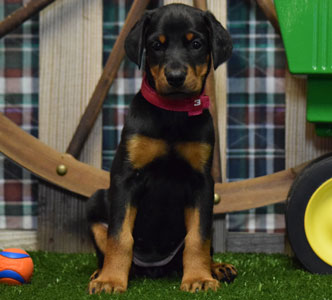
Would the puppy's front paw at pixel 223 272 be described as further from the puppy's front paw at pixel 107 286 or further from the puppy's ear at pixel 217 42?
the puppy's ear at pixel 217 42

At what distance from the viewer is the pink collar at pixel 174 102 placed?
2.40 metres

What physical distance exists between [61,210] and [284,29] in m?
1.40

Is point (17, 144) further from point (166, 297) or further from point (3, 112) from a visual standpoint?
point (166, 297)

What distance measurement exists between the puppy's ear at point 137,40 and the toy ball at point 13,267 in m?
0.86

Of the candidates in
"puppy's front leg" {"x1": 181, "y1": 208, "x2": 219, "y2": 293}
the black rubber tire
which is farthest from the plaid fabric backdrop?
"puppy's front leg" {"x1": 181, "y1": 208, "x2": 219, "y2": 293}

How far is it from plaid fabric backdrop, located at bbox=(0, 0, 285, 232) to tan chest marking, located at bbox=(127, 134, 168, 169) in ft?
2.97

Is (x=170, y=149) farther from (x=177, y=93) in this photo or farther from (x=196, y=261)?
(x=196, y=261)

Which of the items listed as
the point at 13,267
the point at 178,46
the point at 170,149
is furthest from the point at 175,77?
the point at 13,267

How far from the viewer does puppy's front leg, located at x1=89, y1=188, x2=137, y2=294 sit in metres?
2.26

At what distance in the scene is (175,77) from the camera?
2221mm

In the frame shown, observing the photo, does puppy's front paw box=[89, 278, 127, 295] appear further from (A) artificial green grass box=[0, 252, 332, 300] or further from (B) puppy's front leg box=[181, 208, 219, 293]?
(B) puppy's front leg box=[181, 208, 219, 293]

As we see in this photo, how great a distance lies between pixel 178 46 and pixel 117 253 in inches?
31.0

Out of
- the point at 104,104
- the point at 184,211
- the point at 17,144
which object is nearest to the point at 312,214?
the point at 184,211

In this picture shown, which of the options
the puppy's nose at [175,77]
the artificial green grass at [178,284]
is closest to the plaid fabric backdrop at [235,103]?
the artificial green grass at [178,284]
